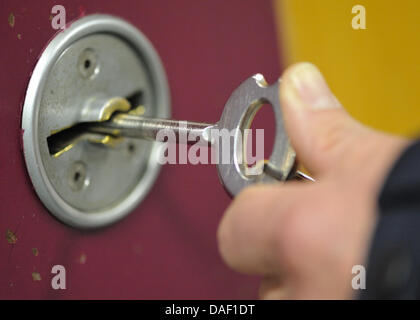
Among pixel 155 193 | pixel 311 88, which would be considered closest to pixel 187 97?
pixel 155 193

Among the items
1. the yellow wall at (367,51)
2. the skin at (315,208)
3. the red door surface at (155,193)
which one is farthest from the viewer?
the yellow wall at (367,51)

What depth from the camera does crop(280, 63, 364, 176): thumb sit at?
0.25 meters

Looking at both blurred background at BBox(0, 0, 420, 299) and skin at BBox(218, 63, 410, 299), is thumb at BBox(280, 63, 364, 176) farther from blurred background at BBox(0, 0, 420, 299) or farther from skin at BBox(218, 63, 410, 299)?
blurred background at BBox(0, 0, 420, 299)

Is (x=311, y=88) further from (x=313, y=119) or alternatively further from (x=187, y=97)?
(x=187, y=97)

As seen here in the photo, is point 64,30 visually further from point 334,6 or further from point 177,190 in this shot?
point 334,6

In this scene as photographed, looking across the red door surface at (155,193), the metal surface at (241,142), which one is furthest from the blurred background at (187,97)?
the metal surface at (241,142)

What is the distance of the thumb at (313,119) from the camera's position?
0.81 feet

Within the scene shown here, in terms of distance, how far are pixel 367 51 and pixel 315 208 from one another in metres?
0.46

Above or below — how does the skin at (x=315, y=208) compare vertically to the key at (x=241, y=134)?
below

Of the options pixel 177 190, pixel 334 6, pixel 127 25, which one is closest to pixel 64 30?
pixel 127 25

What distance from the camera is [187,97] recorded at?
464 millimetres

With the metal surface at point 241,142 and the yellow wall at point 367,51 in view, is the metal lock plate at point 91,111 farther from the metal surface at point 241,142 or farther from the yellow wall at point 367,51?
the yellow wall at point 367,51

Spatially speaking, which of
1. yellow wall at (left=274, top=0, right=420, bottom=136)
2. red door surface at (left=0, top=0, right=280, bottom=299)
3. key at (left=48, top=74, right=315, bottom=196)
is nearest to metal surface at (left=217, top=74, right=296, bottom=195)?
key at (left=48, top=74, right=315, bottom=196)
